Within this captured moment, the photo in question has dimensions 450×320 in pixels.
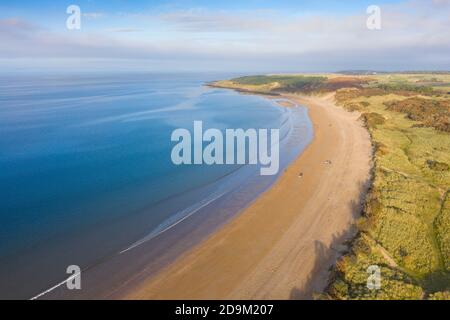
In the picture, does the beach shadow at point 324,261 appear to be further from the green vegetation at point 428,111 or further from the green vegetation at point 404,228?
the green vegetation at point 428,111

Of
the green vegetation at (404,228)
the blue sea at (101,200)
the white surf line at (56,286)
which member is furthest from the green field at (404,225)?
the white surf line at (56,286)

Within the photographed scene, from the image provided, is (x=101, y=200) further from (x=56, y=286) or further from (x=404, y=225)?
(x=404, y=225)

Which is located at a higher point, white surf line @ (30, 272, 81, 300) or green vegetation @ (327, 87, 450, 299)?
green vegetation @ (327, 87, 450, 299)

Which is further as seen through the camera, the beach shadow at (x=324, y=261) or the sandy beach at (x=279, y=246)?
the sandy beach at (x=279, y=246)

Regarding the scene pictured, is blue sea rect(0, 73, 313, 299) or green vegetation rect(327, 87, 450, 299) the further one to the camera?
blue sea rect(0, 73, 313, 299)

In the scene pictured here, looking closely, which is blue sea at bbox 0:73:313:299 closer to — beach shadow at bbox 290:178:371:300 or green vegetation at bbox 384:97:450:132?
beach shadow at bbox 290:178:371:300

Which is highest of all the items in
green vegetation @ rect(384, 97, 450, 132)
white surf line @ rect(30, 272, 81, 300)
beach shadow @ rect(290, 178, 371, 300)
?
green vegetation @ rect(384, 97, 450, 132)

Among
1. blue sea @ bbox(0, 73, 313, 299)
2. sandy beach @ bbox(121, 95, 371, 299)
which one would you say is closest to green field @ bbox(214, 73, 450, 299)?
sandy beach @ bbox(121, 95, 371, 299)
